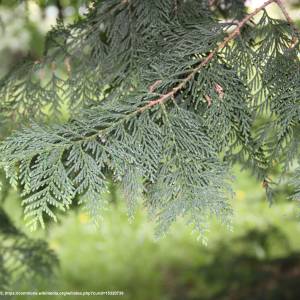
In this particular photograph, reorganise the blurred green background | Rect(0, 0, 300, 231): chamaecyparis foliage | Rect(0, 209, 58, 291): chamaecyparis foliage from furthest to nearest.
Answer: the blurred green background < Rect(0, 209, 58, 291): chamaecyparis foliage < Rect(0, 0, 300, 231): chamaecyparis foliage

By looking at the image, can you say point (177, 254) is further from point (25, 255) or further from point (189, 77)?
point (189, 77)

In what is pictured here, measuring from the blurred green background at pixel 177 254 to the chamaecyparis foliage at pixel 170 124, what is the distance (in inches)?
77.5

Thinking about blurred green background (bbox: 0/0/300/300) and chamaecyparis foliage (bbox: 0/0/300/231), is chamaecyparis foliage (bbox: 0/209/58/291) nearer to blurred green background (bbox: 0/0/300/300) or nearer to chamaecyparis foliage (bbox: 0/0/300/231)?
blurred green background (bbox: 0/0/300/300)

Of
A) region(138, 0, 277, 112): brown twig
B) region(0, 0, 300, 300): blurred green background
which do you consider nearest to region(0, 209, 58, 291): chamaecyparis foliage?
region(0, 0, 300, 300): blurred green background

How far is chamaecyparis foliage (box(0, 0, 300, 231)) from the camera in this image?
4.02 ft

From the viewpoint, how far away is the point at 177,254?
5.02 metres

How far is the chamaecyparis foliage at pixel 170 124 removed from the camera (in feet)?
4.02

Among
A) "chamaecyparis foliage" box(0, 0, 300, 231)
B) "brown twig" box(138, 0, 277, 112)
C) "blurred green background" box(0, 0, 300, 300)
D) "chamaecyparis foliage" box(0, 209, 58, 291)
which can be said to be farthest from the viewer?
"blurred green background" box(0, 0, 300, 300)

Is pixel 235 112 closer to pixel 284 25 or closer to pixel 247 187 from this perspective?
pixel 284 25

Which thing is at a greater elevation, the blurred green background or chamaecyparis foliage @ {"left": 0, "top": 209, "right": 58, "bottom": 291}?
chamaecyparis foliage @ {"left": 0, "top": 209, "right": 58, "bottom": 291}

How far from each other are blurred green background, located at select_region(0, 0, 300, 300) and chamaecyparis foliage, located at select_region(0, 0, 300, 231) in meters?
1.97

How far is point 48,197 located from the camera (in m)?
1.19

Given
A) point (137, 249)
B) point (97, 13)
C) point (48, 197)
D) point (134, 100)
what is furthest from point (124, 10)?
point (137, 249)

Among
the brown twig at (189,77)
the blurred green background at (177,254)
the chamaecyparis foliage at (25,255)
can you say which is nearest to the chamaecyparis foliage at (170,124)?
the brown twig at (189,77)
